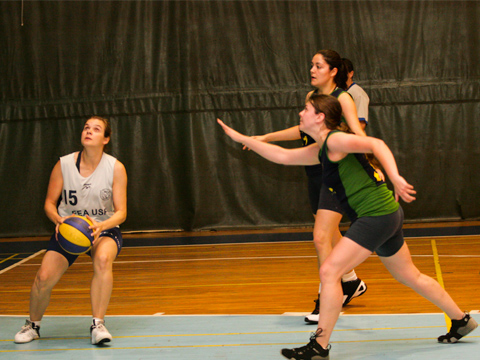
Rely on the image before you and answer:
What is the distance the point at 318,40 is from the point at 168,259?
3920mm

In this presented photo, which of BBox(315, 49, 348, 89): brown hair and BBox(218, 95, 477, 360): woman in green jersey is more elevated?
BBox(315, 49, 348, 89): brown hair

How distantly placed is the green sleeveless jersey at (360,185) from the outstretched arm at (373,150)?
2.3 inches

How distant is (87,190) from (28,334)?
951 millimetres

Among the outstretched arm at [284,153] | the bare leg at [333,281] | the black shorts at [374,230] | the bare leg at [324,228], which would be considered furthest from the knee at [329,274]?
the bare leg at [324,228]

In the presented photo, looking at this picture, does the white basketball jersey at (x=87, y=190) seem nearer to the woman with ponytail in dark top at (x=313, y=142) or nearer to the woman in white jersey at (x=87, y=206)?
the woman in white jersey at (x=87, y=206)

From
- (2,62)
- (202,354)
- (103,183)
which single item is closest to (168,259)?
(103,183)

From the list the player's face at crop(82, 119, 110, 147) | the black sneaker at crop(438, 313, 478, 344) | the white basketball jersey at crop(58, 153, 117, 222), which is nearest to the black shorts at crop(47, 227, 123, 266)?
the white basketball jersey at crop(58, 153, 117, 222)

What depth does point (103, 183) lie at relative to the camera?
362 cm

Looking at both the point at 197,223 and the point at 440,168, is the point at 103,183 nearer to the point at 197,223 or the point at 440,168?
the point at 197,223

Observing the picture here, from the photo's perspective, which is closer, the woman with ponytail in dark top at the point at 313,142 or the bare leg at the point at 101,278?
the bare leg at the point at 101,278

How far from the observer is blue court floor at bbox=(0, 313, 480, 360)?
122 inches

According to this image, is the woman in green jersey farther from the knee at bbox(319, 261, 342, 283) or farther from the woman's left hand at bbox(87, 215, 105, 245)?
the woman's left hand at bbox(87, 215, 105, 245)

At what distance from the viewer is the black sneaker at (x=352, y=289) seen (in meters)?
4.00

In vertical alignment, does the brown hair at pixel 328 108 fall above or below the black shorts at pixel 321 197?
above
